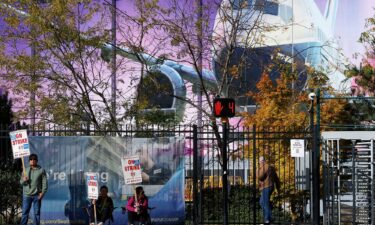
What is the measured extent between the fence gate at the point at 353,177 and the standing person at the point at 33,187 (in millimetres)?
7189

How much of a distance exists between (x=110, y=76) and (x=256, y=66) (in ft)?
19.5

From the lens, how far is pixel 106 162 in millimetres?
17312

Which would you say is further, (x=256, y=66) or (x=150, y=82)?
(x=256, y=66)

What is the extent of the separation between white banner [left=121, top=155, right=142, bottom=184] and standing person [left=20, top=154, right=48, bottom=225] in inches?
78.5

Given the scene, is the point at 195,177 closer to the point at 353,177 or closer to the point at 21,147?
the point at 353,177

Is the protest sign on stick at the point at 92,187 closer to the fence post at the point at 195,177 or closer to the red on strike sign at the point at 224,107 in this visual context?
the fence post at the point at 195,177

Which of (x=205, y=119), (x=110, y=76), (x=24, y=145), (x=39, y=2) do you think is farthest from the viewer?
(x=205, y=119)

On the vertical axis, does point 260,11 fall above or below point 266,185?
above

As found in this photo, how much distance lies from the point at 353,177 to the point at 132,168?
5458 millimetres

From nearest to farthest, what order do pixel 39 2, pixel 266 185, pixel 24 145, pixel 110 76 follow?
pixel 24 145 → pixel 266 185 → pixel 39 2 → pixel 110 76

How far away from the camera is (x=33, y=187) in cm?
1659

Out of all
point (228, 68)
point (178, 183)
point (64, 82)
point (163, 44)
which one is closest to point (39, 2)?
point (64, 82)

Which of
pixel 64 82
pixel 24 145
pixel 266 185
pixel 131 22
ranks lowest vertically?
pixel 266 185

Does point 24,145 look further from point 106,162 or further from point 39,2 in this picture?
point 39,2
